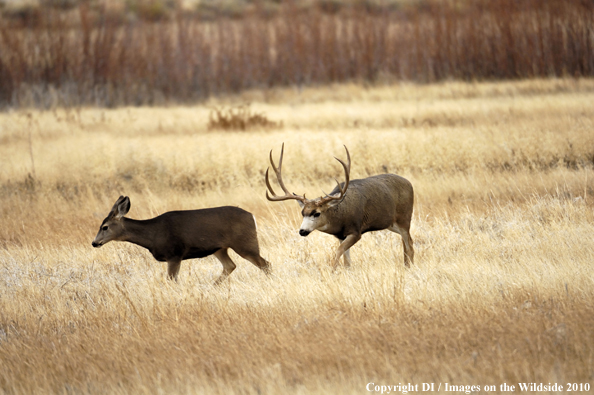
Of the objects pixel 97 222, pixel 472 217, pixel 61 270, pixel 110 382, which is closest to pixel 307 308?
pixel 110 382

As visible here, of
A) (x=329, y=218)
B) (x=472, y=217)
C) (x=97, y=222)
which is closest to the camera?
(x=329, y=218)

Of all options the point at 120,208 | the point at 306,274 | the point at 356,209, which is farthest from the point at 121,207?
the point at 356,209

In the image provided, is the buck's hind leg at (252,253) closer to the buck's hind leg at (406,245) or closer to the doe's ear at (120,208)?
the doe's ear at (120,208)

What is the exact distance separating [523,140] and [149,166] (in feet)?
27.9

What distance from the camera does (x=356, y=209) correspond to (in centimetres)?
785

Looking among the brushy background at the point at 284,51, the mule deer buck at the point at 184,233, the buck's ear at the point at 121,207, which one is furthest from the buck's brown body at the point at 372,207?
the brushy background at the point at 284,51

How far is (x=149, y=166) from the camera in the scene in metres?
15.9

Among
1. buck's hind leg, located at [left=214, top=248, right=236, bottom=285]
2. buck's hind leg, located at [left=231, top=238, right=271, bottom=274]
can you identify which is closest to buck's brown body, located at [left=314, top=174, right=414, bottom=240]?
buck's hind leg, located at [left=231, top=238, right=271, bottom=274]

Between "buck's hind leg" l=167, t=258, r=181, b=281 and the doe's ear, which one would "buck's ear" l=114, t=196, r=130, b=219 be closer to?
the doe's ear

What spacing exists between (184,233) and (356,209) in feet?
6.38

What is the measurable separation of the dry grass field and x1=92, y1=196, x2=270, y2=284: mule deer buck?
34cm

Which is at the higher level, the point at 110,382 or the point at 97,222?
the point at 110,382

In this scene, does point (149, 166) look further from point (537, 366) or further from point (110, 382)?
point (537, 366)

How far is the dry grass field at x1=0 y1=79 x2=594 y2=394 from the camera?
5.09 m
